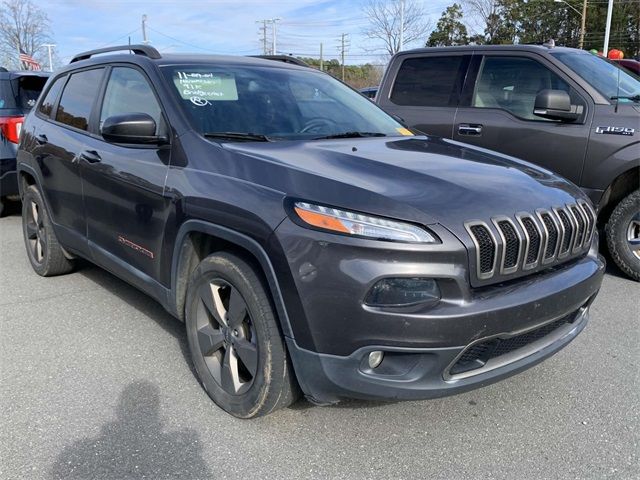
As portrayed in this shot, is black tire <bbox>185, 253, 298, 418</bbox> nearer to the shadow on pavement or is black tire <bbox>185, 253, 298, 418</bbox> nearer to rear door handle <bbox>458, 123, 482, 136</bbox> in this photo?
the shadow on pavement

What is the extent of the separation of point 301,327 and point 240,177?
759mm

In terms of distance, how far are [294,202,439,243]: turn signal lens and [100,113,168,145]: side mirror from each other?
3.99ft

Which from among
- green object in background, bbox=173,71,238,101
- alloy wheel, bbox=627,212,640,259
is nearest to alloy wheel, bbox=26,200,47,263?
green object in background, bbox=173,71,238,101

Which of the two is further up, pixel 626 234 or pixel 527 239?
pixel 527 239

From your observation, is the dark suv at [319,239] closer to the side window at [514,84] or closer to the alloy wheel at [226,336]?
the alloy wheel at [226,336]

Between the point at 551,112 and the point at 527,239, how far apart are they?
2.77 m

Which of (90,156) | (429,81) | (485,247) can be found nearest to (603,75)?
(429,81)

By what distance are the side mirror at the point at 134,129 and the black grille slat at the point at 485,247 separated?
67.9 inches

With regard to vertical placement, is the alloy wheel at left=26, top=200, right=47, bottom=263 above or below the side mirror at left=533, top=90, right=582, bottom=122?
below

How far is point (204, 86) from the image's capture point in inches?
128

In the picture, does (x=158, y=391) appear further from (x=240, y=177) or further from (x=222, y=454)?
(x=240, y=177)

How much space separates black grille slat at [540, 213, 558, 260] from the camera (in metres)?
2.47

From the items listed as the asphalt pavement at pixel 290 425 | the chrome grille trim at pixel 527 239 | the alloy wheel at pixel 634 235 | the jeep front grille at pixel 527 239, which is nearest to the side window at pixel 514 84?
the alloy wheel at pixel 634 235

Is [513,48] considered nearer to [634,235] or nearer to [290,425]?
[634,235]
